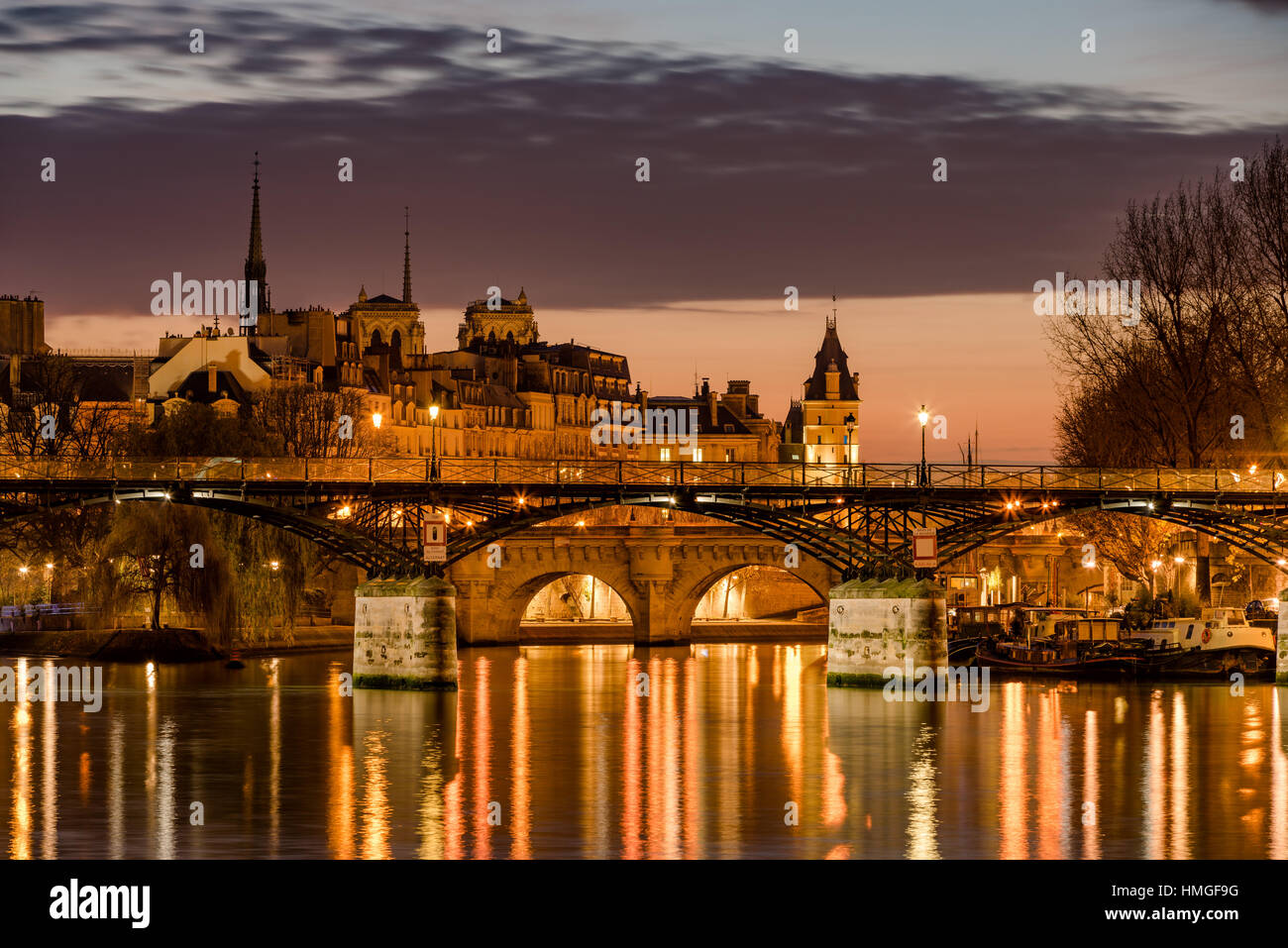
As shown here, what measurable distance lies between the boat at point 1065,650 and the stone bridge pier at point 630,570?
831 inches

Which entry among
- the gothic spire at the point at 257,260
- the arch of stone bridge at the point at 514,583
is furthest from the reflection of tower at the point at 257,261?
the arch of stone bridge at the point at 514,583

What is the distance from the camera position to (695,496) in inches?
3396

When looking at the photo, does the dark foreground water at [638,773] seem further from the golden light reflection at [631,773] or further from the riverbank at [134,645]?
the riverbank at [134,645]

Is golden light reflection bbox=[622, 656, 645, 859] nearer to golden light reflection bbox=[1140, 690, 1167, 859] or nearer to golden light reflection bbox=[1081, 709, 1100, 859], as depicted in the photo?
golden light reflection bbox=[1081, 709, 1100, 859]

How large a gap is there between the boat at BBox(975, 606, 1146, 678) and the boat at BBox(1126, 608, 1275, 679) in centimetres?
75

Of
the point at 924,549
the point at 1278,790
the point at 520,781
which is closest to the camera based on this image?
the point at 1278,790

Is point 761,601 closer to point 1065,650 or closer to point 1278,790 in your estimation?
point 1065,650

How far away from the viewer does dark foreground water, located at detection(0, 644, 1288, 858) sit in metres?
50.2

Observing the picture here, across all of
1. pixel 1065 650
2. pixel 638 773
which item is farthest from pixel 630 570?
pixel 638 773

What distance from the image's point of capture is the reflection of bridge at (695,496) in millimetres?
83000

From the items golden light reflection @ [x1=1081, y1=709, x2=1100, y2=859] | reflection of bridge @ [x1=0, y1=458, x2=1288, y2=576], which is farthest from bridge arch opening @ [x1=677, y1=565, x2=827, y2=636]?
golden light reflection @ [x1=1081, y1=709, x2=1100, y2=859]

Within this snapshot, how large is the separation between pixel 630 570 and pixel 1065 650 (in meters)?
33.3
